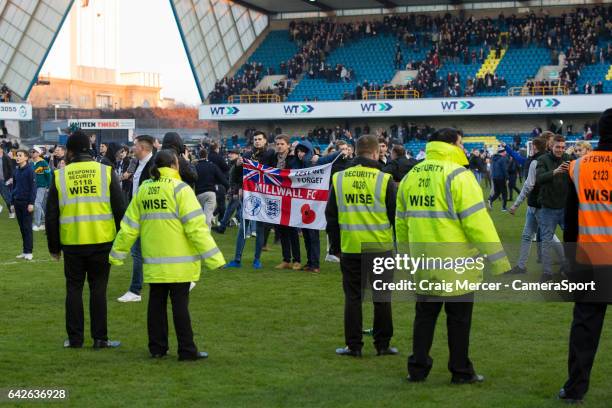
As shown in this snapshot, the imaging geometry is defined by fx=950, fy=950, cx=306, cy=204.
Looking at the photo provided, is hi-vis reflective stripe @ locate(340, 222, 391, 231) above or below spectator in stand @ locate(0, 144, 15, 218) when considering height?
above

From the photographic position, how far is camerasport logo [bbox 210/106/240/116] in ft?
175

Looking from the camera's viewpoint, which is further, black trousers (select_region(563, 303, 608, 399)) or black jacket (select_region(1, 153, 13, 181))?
black jacket (select_region(1, 153, 13, 181))

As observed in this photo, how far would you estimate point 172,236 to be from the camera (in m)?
7.78

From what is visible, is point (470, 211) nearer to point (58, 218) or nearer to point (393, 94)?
point (58, 218)

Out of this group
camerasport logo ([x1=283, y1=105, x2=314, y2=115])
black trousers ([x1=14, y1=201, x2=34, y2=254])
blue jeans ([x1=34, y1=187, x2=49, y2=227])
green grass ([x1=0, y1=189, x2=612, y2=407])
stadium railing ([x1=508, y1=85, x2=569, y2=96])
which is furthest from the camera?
camerasport logo ([x1=283, y1=105, x2=314, y2=115])

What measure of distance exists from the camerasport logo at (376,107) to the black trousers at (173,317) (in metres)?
43.1

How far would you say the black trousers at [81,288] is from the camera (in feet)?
27.6

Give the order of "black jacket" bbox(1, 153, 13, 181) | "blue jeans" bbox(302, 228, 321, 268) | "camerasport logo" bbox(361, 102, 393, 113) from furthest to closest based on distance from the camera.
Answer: "camerasport logo" bbox(361, 102, 393, 113)
"black jacket" bbox(1, 153, 13, 181)
"blue jeans" bbox(302, 228, 321, 268)

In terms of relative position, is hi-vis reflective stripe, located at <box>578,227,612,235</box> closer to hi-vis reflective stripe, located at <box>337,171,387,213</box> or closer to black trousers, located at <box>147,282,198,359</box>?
hi-vis reflective stripe, located at <box>337,171,387,213</box>

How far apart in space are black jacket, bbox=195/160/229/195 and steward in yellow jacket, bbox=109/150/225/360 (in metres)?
6.64

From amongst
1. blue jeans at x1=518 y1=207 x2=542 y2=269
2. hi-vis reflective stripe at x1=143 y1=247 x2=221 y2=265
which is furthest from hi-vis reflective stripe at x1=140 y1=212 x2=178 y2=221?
blue jeans at x1=518 y1=207 x2=542 y2=269

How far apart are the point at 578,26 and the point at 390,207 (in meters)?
45.5

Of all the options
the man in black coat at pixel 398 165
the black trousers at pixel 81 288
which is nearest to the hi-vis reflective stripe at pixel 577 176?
the black trousers at pixel 81 288

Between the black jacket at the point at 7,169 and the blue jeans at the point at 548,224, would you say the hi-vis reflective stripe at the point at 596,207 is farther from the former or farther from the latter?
the black jacket at the point at 7,169
